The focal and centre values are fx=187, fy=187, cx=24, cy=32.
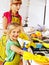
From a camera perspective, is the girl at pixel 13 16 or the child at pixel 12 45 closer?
the child at pixel 12 45

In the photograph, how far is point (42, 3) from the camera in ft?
9.72

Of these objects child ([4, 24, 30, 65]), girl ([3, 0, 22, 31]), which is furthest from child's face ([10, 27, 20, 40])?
girl ([3, 0, 22, 31])

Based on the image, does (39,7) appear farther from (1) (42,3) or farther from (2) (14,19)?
(2) (14,19)

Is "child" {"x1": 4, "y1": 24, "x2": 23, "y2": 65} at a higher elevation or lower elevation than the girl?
lower

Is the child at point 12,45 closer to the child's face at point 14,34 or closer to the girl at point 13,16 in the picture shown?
the child's face at point 14,34

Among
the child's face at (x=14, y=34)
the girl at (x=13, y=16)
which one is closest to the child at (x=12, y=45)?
the child's face at (x=14, y=34)

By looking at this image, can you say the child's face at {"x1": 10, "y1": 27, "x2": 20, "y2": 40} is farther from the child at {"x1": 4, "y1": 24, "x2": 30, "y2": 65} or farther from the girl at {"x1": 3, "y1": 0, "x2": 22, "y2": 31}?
the girl at {"x1": 3, "y1": 0, "x2": 22, "y2": 31}

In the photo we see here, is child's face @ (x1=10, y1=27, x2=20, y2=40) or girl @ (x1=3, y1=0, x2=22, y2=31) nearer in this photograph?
child's face @ (x1=10, y1=27, x2=20, y2=40)

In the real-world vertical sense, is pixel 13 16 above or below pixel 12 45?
above

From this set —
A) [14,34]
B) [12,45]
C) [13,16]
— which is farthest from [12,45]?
[13,16]

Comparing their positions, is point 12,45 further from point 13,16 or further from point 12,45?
point 13,16

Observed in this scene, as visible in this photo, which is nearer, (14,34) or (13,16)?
(14,34)

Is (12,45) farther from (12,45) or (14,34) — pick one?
(14,34)

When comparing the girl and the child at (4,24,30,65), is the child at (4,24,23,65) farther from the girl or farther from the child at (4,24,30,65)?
the girl
